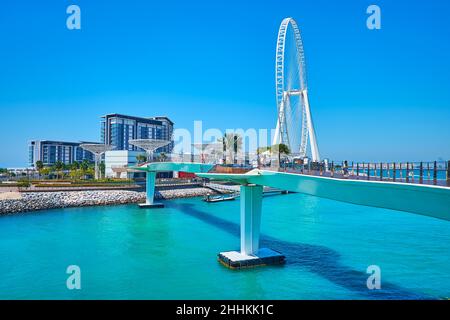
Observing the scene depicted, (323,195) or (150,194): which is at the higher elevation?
(323,195)

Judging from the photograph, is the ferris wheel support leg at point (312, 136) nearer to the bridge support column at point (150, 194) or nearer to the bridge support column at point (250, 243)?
the bridge support column at point (150, 194)

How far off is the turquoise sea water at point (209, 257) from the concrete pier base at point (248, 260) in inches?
17.6

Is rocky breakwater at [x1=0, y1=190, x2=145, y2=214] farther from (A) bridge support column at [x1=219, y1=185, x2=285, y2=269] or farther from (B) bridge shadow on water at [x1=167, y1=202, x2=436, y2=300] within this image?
(A) bridge support column at [x1=219, y1=185, x2=285, y2=269]

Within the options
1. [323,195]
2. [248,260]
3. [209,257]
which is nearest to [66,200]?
[209,257]

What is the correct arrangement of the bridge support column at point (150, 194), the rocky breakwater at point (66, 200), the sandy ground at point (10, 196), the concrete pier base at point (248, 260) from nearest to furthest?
the concrete pier base at point (248, 260)
the rocky breakwater at point (66, 200)
the sandy ground at point (10, 196)
the bridge support column at point (150, 194)

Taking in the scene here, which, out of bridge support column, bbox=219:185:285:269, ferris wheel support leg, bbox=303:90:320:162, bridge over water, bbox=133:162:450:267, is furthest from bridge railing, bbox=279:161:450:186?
ferris wheel support leg, bbox=303:90:320:162

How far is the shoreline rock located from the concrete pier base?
30.5 meters

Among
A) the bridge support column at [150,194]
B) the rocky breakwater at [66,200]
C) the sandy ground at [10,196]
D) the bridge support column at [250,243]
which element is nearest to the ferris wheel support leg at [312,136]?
the bridge support column at [150,194]

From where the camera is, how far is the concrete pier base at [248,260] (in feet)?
60.7

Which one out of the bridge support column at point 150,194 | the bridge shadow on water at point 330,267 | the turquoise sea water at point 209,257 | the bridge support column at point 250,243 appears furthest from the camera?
the bridge support column at point 150,194

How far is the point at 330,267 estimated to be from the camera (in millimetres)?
18172

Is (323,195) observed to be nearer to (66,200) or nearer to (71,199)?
(66,200)

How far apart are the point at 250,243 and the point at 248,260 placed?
126 centimetres

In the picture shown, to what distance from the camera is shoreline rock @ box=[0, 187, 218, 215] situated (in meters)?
39.7
